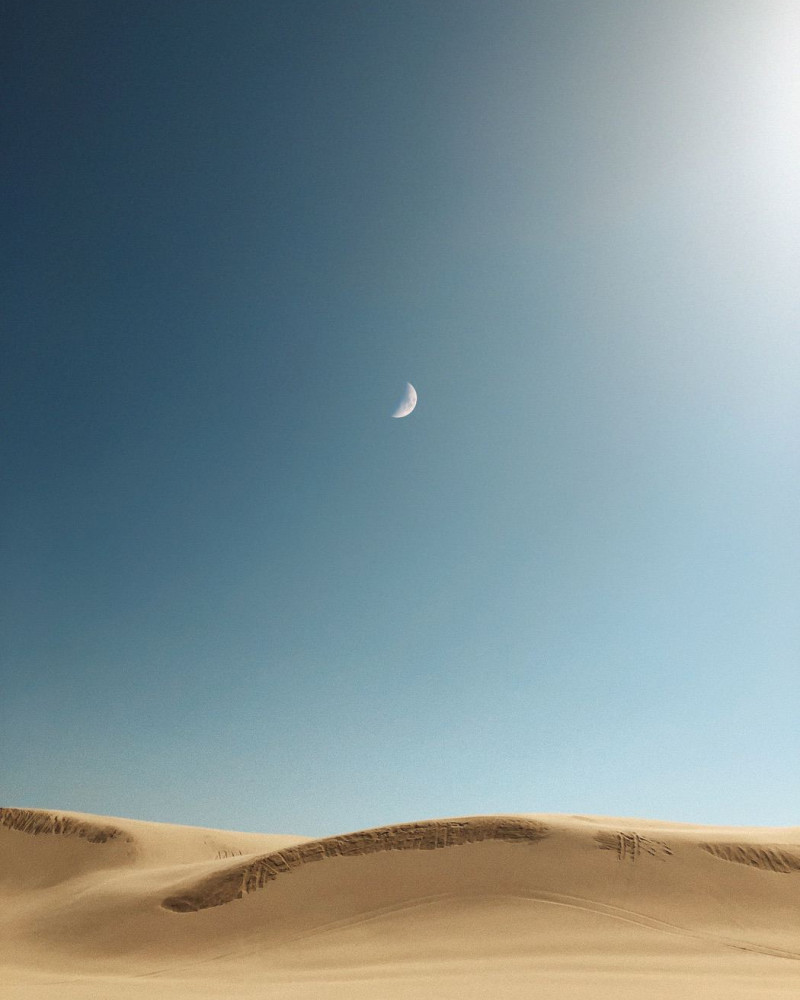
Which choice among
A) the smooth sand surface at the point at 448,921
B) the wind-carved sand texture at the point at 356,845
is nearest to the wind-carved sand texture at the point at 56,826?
the smooth sand surface at the point at 448,921

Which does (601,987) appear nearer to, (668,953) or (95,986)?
(668,953)

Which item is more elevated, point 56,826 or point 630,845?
point 56,826

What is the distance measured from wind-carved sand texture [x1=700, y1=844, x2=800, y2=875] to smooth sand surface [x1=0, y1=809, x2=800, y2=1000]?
2.1 inches

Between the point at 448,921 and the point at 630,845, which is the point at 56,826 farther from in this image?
the point at 630,845

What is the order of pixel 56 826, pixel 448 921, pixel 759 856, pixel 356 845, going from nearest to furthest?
pixel 448 921, pixel 759 856, pixel 356 845, pixel 56 826

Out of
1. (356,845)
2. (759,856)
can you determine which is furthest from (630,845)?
(356,845)

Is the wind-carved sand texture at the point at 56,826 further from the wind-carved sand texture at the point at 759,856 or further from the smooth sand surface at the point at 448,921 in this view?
the wind-carved sand texture at the point at 759,856

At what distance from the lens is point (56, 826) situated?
36406 mm

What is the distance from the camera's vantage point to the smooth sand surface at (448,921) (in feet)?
44.1

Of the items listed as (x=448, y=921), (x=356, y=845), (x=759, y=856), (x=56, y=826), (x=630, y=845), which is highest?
(x=56, y=826)

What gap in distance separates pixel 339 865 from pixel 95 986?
857 centimetres

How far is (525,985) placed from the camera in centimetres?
1241

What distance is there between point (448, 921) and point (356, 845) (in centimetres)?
503

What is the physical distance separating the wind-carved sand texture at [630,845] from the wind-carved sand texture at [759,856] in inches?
62.4
